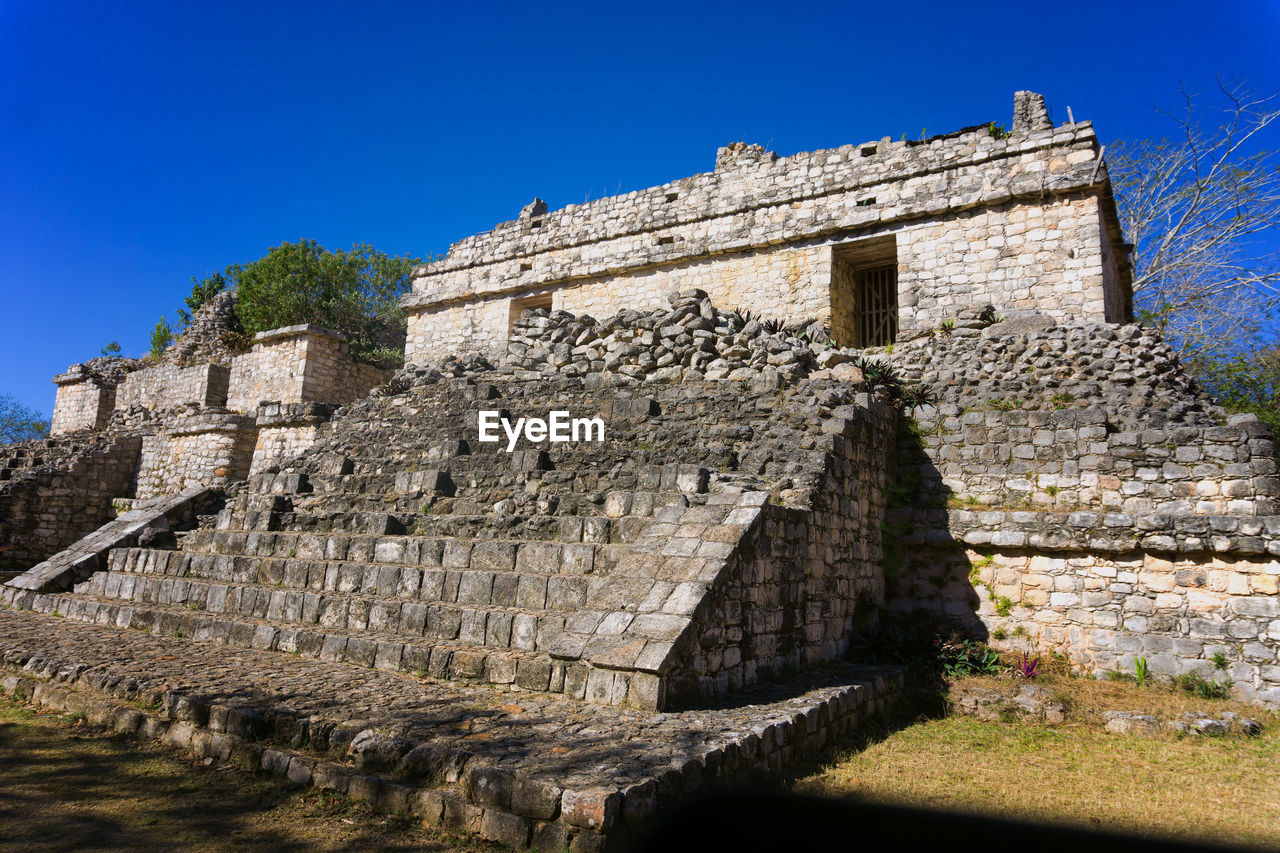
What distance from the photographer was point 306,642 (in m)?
6.12

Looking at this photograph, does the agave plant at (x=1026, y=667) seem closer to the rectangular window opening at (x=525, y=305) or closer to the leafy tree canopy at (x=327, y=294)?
the rectangular window opening at (x=525, y=305)

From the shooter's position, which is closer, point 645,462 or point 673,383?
point 645,462

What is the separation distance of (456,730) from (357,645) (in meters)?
2.13

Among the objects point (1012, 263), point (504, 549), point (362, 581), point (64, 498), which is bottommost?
point (362, 581)

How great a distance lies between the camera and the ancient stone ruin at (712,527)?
14.2 ft

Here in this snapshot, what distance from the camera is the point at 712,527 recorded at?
5.38 meters

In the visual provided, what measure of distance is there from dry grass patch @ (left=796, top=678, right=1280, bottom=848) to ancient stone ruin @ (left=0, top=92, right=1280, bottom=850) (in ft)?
1.48

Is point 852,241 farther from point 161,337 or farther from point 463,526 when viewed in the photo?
point 161,337


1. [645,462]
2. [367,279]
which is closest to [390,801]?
[645,462]

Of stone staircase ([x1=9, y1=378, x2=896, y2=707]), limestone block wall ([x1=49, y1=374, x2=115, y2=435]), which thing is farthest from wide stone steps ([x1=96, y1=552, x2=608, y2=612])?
limestone block wall ([x1=49, y1=374, x2=115, y2=435])

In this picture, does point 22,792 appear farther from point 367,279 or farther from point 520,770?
point 367,279

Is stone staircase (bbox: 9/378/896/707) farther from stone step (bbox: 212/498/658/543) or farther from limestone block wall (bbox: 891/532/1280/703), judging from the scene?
limestone block wall (bbox: 891/532/1280/703)

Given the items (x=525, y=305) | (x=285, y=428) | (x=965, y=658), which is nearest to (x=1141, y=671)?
(x=965, y=658)

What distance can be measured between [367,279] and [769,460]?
975 inches
